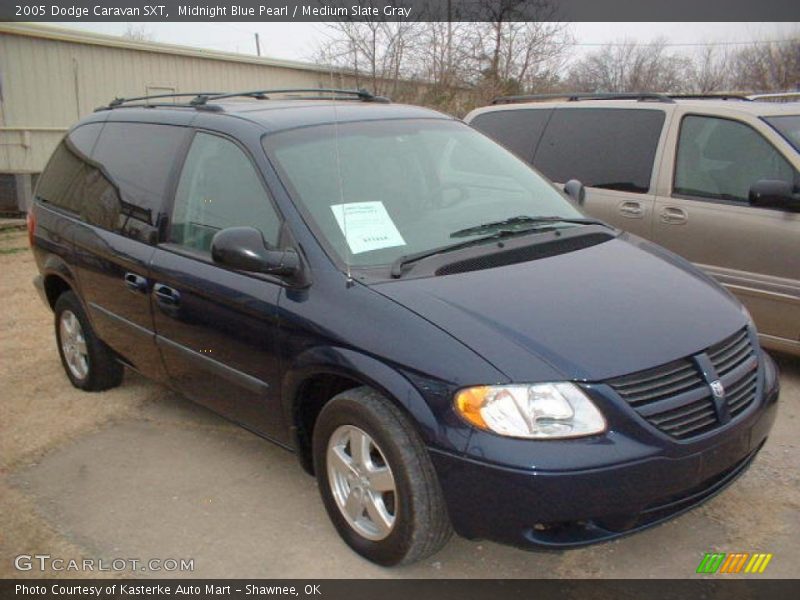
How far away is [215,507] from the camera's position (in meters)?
3.40

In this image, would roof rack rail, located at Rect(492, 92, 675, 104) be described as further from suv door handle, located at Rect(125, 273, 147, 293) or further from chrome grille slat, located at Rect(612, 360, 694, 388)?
suv door handle, located at Rect(125, 273, 147, 293)

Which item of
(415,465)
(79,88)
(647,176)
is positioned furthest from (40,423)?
(79,88)

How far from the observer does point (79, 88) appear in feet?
46.1

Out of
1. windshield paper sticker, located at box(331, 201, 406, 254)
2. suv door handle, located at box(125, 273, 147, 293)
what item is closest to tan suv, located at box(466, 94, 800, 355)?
windshield paper sticker, located at box(331, 201, 406, 254)

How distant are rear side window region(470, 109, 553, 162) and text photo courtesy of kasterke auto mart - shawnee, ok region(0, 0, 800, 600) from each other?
86 centimetres

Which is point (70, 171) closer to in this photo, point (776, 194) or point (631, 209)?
point (631, 209)

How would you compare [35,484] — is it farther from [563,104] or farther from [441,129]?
[563,104]

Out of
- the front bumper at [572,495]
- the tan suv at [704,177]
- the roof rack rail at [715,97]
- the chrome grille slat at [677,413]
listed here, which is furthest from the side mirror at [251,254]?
the roof rack rail at [715,97]

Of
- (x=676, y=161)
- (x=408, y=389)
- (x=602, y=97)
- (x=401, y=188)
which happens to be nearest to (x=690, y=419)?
(x=408, y=389)

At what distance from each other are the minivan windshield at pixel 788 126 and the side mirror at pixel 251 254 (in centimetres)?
341

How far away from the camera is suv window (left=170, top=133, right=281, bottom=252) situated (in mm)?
3281

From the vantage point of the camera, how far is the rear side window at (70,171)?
460 cm

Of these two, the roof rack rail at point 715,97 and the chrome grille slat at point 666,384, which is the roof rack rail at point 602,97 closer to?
the roof rack rail at point 715,97

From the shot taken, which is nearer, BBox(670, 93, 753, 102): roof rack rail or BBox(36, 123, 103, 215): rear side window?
BBox(36, 123, 103, 215): rear side window
